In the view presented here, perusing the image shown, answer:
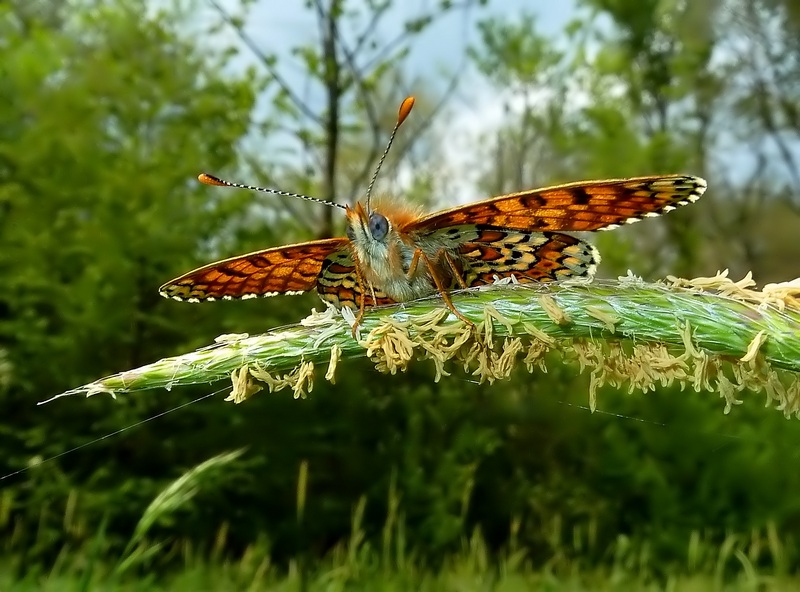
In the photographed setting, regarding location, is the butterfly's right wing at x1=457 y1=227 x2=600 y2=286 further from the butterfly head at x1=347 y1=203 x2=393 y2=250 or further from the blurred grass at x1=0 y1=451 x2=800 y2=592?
the blurred grass at x1=0 y1=451 x2=800 y2=592

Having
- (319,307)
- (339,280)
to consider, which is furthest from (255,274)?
(319,307)

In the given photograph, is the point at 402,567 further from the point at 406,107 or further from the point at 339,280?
the point at 406,107

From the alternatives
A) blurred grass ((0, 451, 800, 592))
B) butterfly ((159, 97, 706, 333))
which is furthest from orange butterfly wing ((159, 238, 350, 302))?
blurred grass ((0, 451, 800, 592))

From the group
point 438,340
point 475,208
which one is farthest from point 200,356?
point 475,208

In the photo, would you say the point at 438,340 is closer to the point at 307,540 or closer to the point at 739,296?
the point at 739,296

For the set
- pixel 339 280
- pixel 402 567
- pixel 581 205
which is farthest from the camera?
pixel 402 567

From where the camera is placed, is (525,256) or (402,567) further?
(402,567)

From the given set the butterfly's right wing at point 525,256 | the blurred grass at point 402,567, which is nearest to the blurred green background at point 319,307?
the blurred grass at point 402,567
